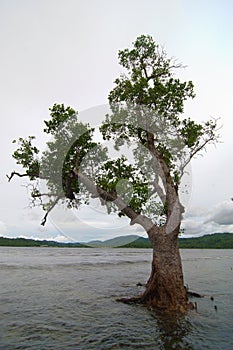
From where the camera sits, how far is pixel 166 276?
2298 cm

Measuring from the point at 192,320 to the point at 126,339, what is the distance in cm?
632

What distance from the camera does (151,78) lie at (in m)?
27.4

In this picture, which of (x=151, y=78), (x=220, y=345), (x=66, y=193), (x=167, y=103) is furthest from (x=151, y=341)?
(x=151, y=78)

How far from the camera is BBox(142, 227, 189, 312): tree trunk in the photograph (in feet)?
75.1

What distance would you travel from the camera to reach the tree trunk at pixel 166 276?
75.1ft

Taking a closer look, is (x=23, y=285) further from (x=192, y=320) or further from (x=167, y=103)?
(x=167, y=103)

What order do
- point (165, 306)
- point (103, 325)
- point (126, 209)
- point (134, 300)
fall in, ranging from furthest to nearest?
1. point (134, 300)
2. point (126, 209)
3. point (165, 306)
4. point (103, 325)

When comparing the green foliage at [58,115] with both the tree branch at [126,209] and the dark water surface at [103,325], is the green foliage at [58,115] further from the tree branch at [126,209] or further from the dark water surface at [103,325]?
the dark water surface at [103,325]

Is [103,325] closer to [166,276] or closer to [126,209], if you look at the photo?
[166,276]

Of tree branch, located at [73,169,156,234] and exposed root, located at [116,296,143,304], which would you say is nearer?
tree branch, located at [73,169,156,234]

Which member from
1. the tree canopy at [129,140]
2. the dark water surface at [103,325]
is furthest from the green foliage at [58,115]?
the dark water surface at [103,325]

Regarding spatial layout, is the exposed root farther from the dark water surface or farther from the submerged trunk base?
the dark water surface

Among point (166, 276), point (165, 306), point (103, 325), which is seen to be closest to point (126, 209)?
point (166, 276)

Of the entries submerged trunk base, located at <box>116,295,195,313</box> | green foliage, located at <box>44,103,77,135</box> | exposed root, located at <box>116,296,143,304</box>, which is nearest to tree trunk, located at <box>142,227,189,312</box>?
submerged trunk base, located at <box>116,295,195,313</box>
